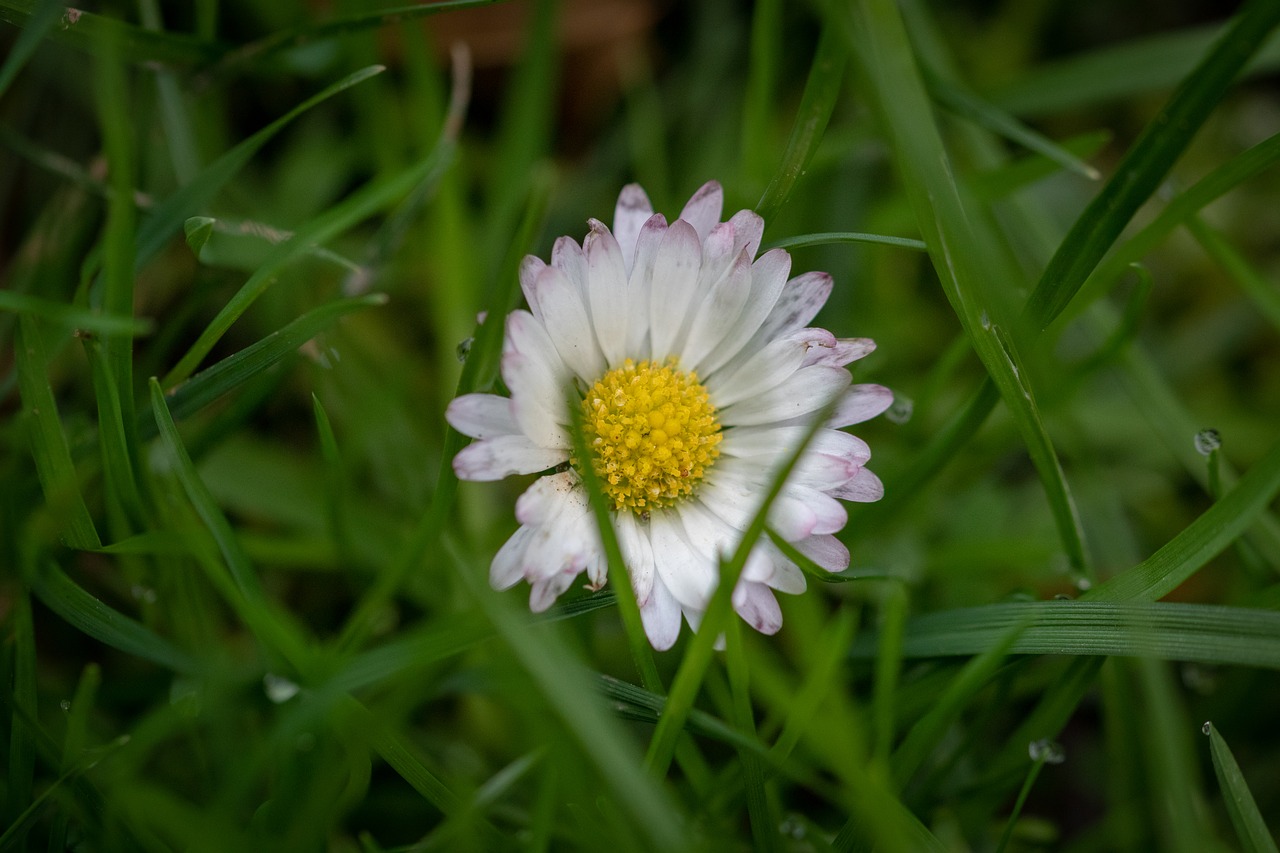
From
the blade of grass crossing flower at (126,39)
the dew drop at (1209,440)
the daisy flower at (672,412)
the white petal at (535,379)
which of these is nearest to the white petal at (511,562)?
the daisy flower at (672,412)

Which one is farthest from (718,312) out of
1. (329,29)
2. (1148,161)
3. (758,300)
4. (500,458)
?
(329,29)

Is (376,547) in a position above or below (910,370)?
below

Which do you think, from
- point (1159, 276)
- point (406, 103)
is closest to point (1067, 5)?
point (1159, 276)

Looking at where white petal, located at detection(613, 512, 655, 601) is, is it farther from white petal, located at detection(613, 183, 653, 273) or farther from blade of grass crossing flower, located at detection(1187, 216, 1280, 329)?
blade of grass crossing flower, located at detection(1187, 216, 1280, 329)

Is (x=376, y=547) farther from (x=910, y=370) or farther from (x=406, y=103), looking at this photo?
(x=910, y=370)

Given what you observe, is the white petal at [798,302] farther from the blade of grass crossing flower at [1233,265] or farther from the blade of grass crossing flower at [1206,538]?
the blade of grass crossing flower at [1233,265]

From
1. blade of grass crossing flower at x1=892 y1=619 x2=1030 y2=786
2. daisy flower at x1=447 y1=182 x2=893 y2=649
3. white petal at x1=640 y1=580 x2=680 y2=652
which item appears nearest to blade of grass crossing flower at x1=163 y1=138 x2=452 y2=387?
daisy flower at x1=447 y1=182 x2=893 y2=649
